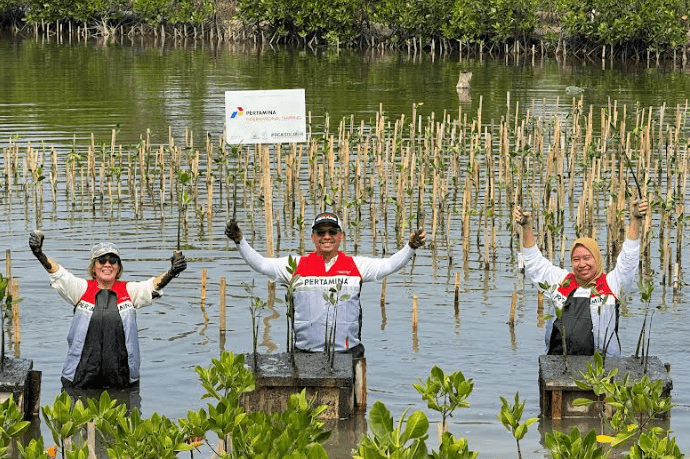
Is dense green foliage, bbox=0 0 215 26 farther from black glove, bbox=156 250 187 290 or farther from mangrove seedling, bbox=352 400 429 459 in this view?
mangrove seedling, bbox=352 400 429 459

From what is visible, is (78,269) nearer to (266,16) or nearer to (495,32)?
(495,32)

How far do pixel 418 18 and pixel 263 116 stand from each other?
45.6 meters

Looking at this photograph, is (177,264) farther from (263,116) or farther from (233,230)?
(263,116)

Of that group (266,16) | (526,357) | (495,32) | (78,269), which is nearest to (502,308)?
(526,357)

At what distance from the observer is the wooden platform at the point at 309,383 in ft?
32.3

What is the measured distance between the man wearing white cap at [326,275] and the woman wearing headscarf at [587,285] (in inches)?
40.6

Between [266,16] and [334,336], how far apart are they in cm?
5321

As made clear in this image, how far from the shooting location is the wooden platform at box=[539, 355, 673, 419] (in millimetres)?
9883

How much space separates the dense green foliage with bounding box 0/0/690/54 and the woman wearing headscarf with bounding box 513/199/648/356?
42.4 metres

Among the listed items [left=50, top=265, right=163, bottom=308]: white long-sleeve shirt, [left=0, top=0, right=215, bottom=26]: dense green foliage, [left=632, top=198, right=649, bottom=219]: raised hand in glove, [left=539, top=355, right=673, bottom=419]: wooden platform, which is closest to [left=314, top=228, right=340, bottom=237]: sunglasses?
[left=50, top=265, right=163, bottom=308]: white long-sleeve shirt

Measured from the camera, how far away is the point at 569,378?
32.4ft

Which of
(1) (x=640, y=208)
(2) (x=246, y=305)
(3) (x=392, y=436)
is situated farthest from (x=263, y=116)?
(3) (x=392, y=436)

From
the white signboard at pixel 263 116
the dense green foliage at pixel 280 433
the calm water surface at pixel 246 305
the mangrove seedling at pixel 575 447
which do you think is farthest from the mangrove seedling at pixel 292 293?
the mangrove seedling at pixel 575 447

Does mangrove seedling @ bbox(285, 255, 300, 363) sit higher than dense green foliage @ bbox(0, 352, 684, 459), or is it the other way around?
mangrove seedling @ bbox(285, 255, 300, 363)
